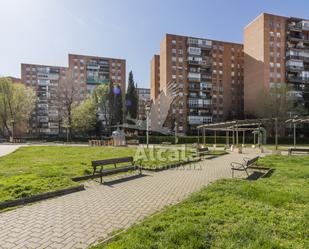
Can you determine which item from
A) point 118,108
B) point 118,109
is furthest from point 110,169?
point 118,108

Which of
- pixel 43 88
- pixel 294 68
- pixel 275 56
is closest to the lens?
pixel 275 56

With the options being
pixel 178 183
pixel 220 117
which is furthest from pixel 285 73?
pixel 178 183

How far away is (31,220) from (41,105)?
3219 inches

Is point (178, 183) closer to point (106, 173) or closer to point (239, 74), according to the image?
point (106, 173)

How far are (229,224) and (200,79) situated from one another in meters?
62.2

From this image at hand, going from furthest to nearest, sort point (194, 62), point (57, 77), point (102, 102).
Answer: point (57, 77) → point (194, 62) → point (102, 102)

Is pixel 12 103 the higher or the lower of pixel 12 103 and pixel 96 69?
the lower

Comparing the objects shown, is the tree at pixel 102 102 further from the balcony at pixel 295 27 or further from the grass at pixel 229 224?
the grass at pixel 229 224

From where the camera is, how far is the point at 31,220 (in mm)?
4980

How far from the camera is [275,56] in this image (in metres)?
56.4

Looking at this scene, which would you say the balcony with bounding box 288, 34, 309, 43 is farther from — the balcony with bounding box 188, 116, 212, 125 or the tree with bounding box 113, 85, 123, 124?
the tree with bounding box 113, 85, 123, 124

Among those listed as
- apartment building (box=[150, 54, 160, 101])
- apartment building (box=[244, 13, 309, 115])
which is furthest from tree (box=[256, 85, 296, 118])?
apartment building (box=[150, 54, 160, 101])

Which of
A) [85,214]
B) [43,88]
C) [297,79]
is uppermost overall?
[43,88]

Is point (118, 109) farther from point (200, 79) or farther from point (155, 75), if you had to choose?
point (200, 79)
